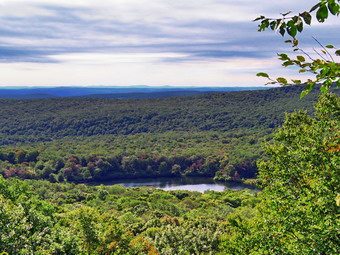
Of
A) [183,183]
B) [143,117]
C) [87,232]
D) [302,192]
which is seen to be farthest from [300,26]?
[143,117]

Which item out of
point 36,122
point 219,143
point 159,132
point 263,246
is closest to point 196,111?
point 159,132

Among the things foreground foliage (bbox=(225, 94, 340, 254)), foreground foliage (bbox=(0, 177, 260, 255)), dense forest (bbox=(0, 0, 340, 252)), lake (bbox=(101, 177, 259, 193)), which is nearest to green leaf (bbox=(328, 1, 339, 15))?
dense forest (bbox=(0, 0, 340, 252))

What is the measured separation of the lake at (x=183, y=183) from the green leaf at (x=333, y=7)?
90.9m

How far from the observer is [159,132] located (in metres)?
178

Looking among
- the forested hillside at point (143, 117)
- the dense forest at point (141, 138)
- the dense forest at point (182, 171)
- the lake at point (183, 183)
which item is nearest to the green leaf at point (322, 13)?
the dense forest at point (182, 171)

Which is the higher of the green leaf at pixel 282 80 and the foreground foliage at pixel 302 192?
the green leaf at pixel 282 80

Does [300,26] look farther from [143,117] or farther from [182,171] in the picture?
[143,117]

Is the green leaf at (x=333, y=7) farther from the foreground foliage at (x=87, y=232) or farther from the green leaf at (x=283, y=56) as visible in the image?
the foreground foliage at (x=87, y=232)

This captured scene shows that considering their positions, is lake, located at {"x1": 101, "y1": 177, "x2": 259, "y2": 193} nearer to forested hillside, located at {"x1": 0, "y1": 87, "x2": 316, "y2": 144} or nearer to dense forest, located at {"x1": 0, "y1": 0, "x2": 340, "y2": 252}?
dense forest, located at {"x1": 0, "y1": 0, "x2": 340, "y2": 252}

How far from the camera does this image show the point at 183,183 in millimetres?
102812

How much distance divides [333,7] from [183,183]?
101120 mm

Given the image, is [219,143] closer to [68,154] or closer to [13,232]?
[68,154]

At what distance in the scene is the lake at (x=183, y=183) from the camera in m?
95.4

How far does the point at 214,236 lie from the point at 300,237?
46.4 ft
